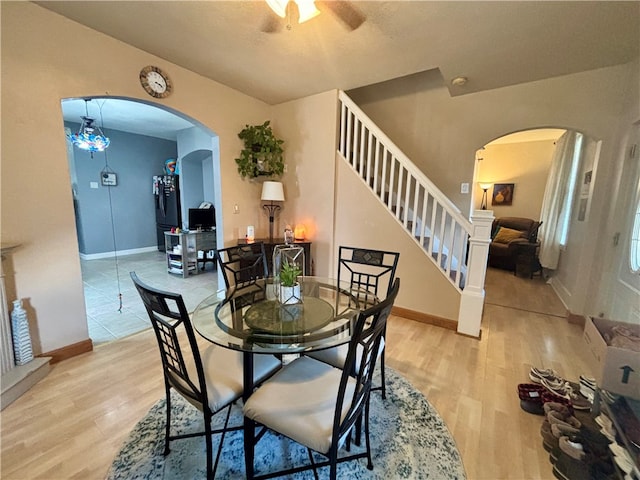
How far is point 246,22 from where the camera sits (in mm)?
1984

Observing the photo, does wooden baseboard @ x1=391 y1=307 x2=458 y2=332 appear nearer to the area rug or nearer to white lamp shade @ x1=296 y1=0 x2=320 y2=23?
the area rug

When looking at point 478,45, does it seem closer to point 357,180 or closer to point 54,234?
point 357,180

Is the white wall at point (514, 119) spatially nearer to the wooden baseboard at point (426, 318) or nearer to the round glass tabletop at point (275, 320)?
the wooden baseboard at point (426, 318)

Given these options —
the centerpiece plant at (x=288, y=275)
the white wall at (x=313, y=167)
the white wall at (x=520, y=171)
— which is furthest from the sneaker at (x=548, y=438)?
the white wall at (x=520, y=171)

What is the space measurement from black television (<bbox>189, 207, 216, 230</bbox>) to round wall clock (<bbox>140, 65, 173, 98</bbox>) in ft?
8.12

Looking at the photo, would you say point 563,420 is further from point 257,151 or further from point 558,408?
point 257,151

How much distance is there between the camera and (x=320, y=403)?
1165 mm

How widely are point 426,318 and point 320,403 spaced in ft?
7.06

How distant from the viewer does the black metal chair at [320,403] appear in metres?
1.01

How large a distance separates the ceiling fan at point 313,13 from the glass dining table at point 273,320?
5.59 feet

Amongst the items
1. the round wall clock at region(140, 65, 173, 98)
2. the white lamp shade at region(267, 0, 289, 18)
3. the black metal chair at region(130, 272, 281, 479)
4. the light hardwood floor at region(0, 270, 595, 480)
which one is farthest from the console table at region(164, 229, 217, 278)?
the white lamp shade at region(267, 0, 289, 18)

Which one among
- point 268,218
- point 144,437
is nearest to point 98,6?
point 268,218

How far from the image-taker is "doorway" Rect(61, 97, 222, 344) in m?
3.55

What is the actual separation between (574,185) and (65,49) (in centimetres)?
599
